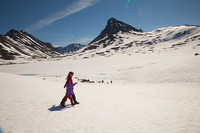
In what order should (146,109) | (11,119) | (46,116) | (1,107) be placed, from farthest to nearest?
1. (146,109)
2. (1,107)
3. (46,116)
4. (11,119)

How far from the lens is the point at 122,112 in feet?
25.3

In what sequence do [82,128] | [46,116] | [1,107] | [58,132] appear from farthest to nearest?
[1,107]
[46,116]
[82,128]
[58,132]

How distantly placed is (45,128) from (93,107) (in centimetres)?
381

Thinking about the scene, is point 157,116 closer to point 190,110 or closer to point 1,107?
point 190,110

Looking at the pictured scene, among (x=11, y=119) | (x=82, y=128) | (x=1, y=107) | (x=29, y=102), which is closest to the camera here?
(x=82, y=128)

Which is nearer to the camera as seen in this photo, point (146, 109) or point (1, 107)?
point (1, 107)

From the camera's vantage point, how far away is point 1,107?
769 cm

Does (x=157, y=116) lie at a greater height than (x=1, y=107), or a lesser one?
lesser

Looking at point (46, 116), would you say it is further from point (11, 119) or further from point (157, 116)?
point (157, 116)

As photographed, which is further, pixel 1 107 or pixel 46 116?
pixel 1 107

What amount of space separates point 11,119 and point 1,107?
7.68 ft

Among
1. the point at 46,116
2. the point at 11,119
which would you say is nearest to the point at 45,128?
the point at 46,116

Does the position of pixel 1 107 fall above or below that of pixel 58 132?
above

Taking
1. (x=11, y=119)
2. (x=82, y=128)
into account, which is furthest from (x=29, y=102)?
(x=82, y=128)
